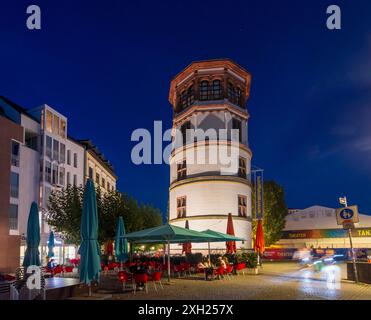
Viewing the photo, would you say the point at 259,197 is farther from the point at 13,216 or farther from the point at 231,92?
the point at 13,216

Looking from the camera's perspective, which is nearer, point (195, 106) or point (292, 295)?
point (292, 295)

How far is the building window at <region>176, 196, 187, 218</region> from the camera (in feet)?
142

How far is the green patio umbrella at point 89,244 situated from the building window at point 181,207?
26.2 meters

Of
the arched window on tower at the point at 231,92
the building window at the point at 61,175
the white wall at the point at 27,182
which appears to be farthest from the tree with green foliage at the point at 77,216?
the arched window on tower at the point at 231,92

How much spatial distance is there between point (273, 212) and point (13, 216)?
2934cm

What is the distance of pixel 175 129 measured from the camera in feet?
153

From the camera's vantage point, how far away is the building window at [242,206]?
139 feet

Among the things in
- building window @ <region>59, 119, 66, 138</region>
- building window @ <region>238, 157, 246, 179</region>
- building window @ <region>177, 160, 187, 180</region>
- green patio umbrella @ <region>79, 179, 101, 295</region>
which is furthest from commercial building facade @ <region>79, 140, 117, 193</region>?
green patio umbrella @ <region>79, 179, 101, 295</region>

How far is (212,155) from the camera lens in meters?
42.3

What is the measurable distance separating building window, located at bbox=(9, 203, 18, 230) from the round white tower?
14690mm

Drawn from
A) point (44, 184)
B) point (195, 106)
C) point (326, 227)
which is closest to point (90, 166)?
point (44, 184)

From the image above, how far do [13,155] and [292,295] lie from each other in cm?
3333

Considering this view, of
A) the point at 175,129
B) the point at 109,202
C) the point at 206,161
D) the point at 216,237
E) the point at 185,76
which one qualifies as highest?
the point at 185,76
